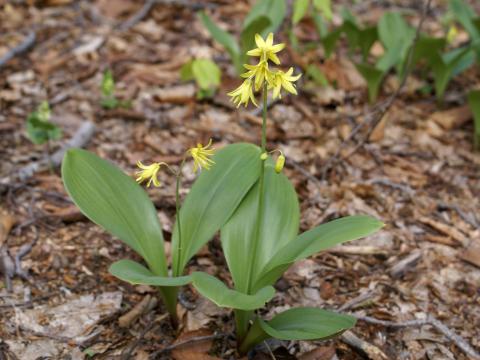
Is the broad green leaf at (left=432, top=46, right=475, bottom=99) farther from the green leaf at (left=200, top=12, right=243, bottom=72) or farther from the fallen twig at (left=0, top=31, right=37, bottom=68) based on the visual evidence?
the fallen twig at (left=0, top=31, right=37, bottom=68)

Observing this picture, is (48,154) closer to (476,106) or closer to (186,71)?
(186,71)

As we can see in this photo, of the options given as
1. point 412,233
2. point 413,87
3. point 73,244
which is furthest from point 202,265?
point 413,87

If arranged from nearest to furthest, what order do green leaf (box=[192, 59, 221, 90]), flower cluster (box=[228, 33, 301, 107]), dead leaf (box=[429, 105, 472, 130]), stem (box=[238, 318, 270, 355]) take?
flower cluster (box=[228, 33, 301, 107]), stem (box=[238, 318, 270, 355]), green leaf (box=[192, 59, 221, 90]), dead leaf (box=[429, 105, 472, 130])

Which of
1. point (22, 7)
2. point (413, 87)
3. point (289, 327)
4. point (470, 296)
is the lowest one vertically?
point (470, 296)

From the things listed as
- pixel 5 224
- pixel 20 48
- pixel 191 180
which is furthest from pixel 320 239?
pixel 20 48

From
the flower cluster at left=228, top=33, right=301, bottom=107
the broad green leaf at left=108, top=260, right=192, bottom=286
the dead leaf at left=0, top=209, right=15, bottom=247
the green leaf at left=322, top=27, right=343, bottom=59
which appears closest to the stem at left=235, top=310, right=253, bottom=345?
the broad green leaf at left=108, top=260, right=192, bottom=286

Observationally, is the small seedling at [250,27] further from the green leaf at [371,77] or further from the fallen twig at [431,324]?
the fallen twig at [431,324]

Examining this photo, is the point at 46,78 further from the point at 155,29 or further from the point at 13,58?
the point at 155,29
